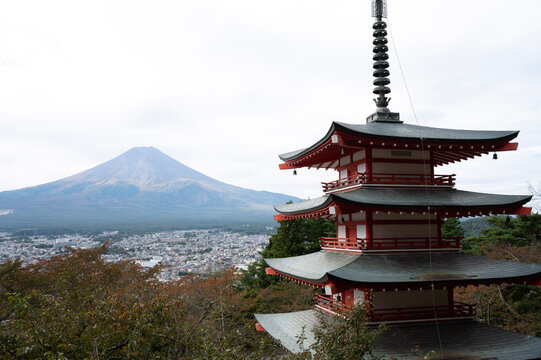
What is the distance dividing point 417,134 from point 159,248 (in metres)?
77.3

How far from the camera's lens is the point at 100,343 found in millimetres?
6102

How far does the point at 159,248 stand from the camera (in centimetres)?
8212

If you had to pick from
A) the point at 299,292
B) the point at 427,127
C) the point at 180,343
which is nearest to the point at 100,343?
the point at 180,343

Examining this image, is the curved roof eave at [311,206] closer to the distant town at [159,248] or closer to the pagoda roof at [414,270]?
the pagoda roof at [414,270]

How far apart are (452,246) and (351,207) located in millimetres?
4029

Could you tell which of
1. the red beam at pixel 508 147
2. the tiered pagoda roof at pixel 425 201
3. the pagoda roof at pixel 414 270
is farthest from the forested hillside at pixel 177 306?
the red beam at pixel 508 147

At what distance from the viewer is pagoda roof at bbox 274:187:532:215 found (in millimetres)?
10805

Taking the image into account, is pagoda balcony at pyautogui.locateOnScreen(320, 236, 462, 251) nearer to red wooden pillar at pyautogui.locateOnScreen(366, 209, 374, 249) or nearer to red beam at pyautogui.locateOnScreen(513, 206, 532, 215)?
red wooden pillar at pyautogui.locateOnScreen(366, 209, 374, 249)

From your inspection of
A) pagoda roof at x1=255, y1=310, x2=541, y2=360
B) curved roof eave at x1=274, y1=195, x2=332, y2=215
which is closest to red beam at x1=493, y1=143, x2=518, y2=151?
pagoda roof at x1=255, y1=310, x2=541, y2=360

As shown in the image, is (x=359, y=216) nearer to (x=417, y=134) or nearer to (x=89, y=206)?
(x=417, y=134)

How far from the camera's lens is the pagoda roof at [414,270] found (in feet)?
33.0

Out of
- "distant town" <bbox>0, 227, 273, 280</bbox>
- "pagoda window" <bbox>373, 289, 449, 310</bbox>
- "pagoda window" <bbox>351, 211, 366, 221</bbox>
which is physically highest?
"pagoda window" <bbox>351, 211, 366, 221</bbox>

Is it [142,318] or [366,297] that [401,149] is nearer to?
[366,297]

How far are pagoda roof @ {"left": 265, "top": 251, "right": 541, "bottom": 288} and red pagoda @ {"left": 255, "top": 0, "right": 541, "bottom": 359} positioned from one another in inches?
1.1
